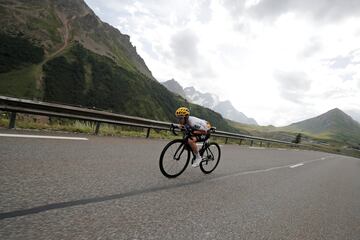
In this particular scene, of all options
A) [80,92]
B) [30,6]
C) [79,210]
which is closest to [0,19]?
[30,6]

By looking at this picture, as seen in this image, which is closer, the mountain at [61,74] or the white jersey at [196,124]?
the white jersey at [196,124]

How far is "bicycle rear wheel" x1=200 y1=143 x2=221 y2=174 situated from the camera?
7137 millimetres

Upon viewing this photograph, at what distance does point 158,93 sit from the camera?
16688 centimetres

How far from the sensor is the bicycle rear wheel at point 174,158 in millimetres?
5809

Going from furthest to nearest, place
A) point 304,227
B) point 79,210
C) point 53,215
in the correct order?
point 304,227 → point 79,210 → point 53,215

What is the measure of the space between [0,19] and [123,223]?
619 feet

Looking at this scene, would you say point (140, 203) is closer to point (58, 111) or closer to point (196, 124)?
point (196, 124)

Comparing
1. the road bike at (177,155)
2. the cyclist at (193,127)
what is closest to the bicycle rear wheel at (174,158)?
the road bike at (177,155)

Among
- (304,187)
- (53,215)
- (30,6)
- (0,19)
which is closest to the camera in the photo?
(53,215)

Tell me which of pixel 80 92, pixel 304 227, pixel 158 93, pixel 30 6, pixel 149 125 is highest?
pixel 30 6

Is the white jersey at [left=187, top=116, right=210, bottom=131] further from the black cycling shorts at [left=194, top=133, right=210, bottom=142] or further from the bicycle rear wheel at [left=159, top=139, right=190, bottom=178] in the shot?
the bicycle rear wheel at [left=159, top=139, right=190, bottom=178]

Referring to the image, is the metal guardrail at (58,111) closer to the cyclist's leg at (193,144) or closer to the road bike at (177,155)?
the road bike at (177,155)

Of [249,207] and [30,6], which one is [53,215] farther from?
[30,6]

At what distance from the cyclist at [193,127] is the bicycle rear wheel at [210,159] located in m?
0.62
